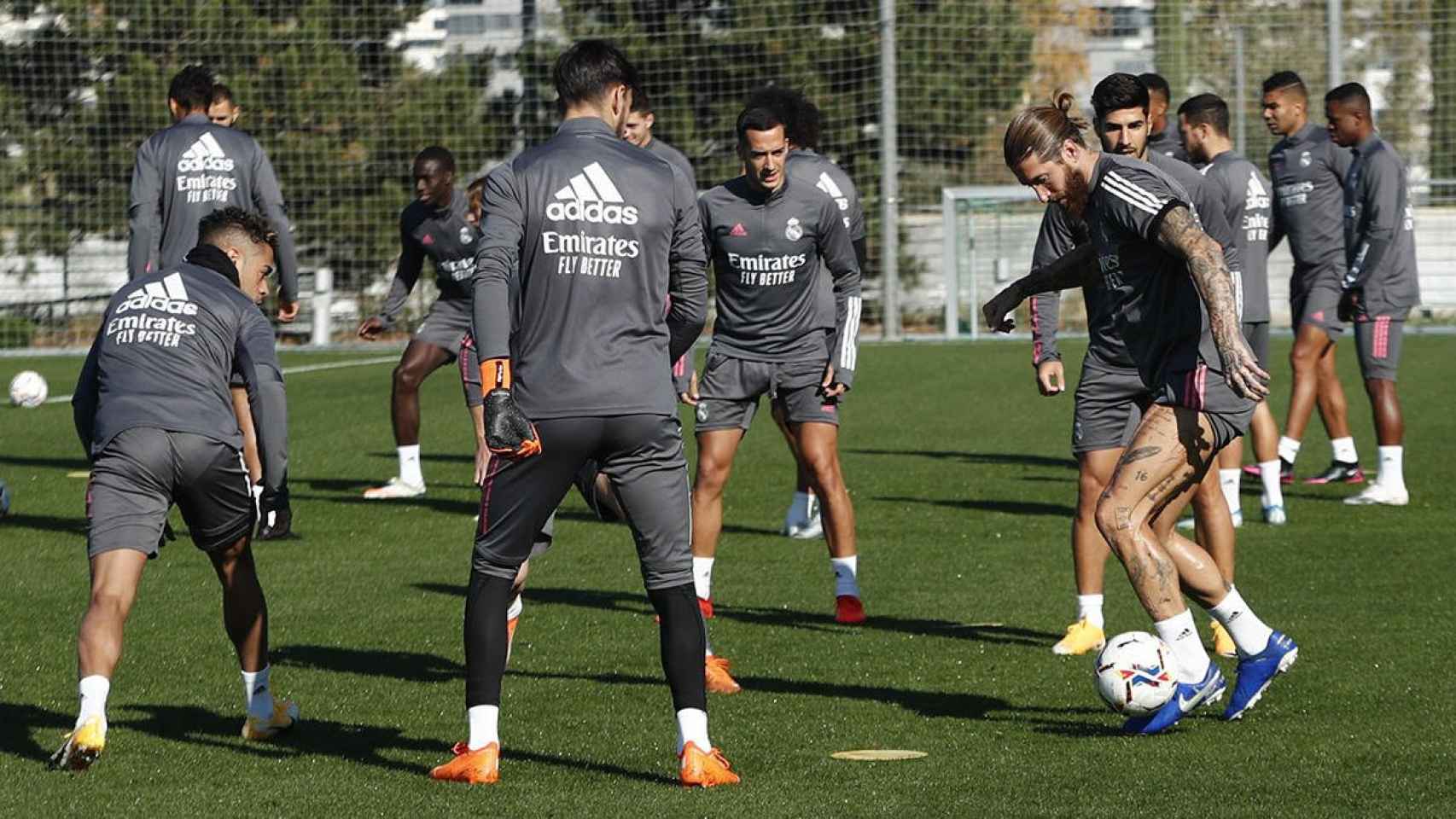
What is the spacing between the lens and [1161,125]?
10.2 meters

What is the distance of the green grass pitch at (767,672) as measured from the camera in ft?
19.0

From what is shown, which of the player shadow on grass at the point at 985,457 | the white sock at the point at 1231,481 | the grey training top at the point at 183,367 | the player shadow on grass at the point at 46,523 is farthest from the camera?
the player shadow on grass at the point at 985,457

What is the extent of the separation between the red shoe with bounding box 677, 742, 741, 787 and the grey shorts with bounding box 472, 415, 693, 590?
490 millimetres

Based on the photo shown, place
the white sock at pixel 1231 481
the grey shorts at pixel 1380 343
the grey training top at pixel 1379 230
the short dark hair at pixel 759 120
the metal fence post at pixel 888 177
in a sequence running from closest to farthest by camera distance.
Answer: the short dark hair at pixel 759 120 < the white sock at pixel 1231 481 < the grey training top at pixel 1379 230 < the grey shorts at pixel 1380 343 < the metal fence post at pixel 888 177

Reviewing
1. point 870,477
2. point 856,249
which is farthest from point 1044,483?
point 856,249

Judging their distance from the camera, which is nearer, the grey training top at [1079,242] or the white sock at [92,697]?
the white sock at [92,697]

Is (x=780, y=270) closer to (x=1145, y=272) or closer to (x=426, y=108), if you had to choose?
(x=1145, y=272)

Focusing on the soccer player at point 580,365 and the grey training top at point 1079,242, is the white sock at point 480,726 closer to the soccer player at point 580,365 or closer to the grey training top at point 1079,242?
the soccer player at point 580,365

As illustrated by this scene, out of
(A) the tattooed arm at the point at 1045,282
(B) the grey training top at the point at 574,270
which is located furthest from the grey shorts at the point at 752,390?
(B) the grey training top at the point at 574,270

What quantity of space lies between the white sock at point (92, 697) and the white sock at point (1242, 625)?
3431mm

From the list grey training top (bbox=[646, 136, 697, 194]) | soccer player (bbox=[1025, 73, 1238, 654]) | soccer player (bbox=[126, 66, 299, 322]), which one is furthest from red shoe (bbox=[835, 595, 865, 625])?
soccer player (bbox=[126, 66, 299, 322])

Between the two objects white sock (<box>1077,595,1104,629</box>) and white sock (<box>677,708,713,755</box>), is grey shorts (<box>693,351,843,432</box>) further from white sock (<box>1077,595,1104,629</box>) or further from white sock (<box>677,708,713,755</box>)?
white sock (<box>677,708,713,755</box>)

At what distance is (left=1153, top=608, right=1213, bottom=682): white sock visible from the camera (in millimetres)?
6516

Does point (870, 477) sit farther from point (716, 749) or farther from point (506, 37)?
point (506, 37)
